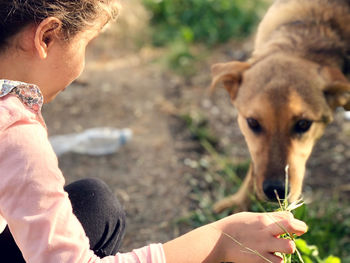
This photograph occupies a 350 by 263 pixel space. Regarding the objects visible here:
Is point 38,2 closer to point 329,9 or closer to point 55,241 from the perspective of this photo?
point 55,241

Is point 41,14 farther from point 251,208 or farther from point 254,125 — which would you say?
point 251,208

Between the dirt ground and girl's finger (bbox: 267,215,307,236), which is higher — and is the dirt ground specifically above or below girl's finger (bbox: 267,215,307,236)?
below

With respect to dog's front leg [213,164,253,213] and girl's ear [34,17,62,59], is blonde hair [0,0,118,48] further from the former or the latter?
dog's front leg [213,164,253,213]

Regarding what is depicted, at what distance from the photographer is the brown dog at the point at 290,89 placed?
250 centimetres

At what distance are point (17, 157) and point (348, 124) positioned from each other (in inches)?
125

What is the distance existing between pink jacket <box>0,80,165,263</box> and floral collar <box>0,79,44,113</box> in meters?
0.09

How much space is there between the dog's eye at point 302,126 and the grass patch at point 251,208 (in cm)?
44

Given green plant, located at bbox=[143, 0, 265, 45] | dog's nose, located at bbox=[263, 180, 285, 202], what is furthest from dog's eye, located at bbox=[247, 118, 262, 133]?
green plant, located at bbox=[143, 0, 265, 45]

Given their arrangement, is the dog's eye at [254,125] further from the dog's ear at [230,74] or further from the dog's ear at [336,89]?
the dog's ear at [336,89]

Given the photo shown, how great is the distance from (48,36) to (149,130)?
7.74 feet

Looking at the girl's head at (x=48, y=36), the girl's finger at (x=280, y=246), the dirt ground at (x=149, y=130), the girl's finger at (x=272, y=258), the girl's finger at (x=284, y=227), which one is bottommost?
the dirt ground at (x=149, y=130)

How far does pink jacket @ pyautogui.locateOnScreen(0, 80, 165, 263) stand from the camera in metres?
1.15

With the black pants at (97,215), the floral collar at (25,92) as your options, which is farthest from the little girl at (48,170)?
the black pants at (97,215)

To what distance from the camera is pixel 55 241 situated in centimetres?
116
